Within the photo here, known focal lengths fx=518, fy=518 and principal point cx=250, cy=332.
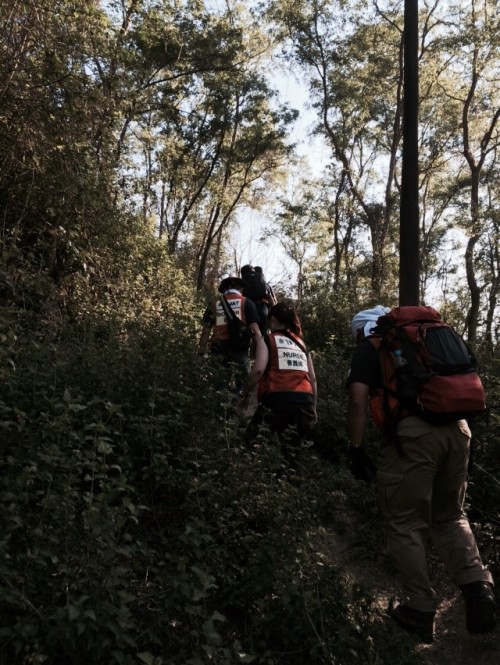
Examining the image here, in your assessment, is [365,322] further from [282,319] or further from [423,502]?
[423,502]

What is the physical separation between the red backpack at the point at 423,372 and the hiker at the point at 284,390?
1083 millimetres

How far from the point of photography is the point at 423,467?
298cm

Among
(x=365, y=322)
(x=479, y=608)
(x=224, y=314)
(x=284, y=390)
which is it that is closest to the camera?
(x=479, y=608)

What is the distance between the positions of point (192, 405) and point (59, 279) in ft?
14.3

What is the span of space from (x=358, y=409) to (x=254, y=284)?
426cm

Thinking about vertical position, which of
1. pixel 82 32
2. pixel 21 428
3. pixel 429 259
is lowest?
pixel 21 428

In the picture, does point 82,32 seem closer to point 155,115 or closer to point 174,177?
point 155,115

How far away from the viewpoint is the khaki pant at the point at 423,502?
294 cm

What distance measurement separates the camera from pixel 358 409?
315 cm

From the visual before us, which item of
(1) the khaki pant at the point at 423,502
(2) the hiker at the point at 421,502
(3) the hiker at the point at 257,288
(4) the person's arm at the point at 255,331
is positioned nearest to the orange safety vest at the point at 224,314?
(4) the person's arm at the point at 255,331

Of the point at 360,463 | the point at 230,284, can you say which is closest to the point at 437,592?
the point at 360,463

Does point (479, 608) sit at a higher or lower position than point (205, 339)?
lower

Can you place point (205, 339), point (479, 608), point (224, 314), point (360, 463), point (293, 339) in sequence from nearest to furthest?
point (479, 608) < point (360, 463) < point (293, 339) < point (224, 314) < point (205, 339)

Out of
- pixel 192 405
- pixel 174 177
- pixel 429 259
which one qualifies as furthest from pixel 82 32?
pixel 429 259
